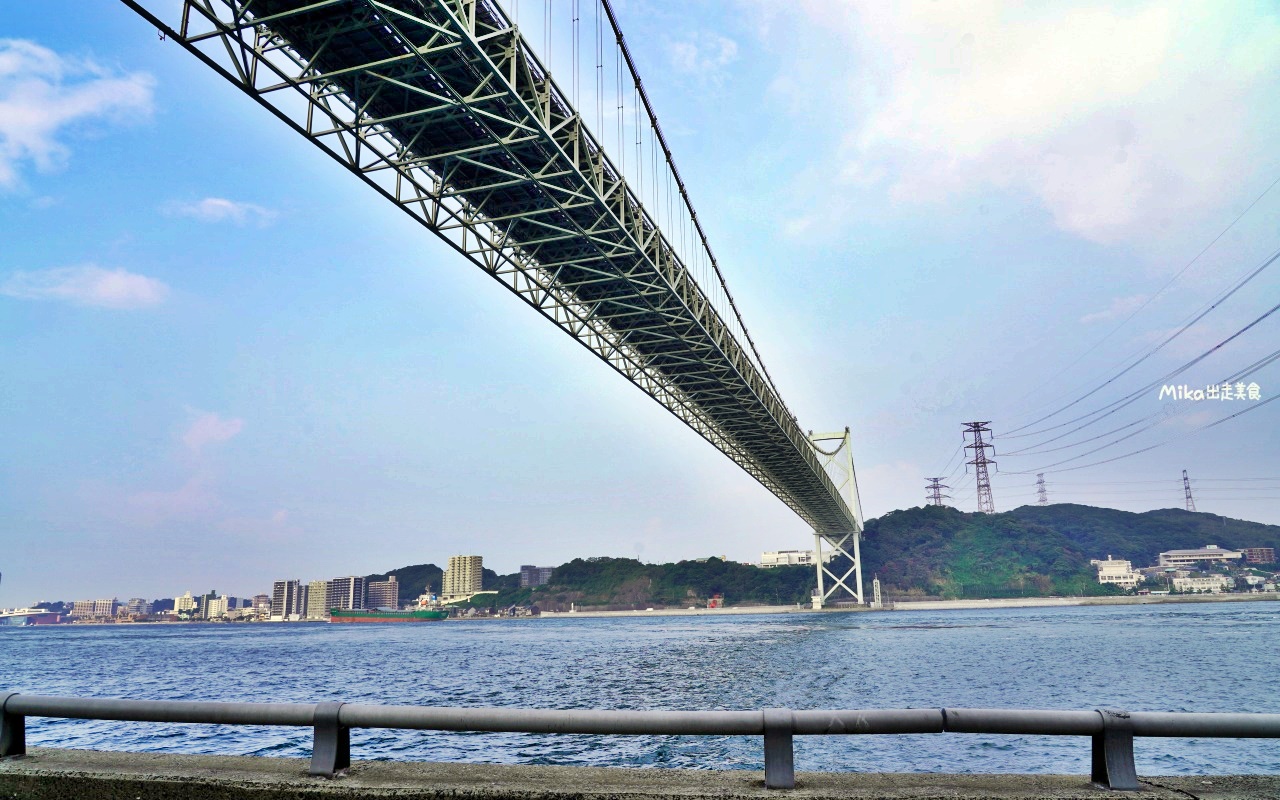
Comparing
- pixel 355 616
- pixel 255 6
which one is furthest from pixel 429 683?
pixel 355 616

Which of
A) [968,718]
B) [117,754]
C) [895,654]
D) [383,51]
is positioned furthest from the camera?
[895,654]

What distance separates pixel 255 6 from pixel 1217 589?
178 meters

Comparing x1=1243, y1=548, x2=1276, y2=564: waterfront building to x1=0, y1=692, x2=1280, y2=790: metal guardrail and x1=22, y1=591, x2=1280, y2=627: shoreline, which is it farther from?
x1=0, y1=692, x2=1280, y2=790: metal guardrail

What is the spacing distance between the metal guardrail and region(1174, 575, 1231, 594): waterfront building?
17394cm

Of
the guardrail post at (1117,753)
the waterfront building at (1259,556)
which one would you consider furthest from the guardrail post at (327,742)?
the waterfront building at (1259,556)

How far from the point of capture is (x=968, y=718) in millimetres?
3309

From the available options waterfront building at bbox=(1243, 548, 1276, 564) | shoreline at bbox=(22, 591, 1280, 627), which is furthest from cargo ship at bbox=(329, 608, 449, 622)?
waterfront building at bbox=(1243, 548, 1276, 564)

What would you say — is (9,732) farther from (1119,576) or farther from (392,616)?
(1119,576)

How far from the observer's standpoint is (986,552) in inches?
6403

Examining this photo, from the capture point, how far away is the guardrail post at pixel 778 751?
338 cm

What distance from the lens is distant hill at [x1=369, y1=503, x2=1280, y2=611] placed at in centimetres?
15012

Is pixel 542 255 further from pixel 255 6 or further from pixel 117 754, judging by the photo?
pixel 117 754

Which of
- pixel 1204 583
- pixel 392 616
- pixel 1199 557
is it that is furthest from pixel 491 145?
pixel 1199 557

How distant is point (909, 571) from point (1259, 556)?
3156 inches
